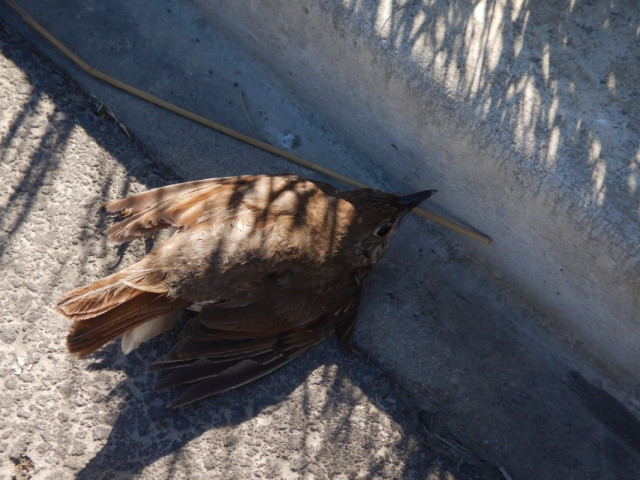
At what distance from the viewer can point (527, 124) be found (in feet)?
11.3

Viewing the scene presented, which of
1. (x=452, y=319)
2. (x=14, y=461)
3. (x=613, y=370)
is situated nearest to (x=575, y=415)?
(x=613, y=370)

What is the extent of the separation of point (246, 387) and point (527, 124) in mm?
1950

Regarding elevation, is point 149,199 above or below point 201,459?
above

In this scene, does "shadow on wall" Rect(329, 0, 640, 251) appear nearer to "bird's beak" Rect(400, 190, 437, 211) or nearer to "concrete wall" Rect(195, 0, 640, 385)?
"concrete wall" Rect(195, 0, 640, 385)

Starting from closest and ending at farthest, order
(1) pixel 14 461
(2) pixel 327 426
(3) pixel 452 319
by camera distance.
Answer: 1. (1) pixel 14 461
2. (2) pixel 327 426
3. (3) pixel 452 319

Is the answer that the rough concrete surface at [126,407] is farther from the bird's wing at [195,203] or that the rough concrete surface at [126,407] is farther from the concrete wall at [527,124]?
the concrete wall at [527,124]

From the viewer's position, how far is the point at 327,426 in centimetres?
364

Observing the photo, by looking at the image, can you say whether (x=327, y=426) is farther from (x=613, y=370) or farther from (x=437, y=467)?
(x=613, y=370)

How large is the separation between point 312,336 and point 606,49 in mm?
2084

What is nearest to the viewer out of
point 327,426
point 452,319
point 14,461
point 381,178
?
point 14,461

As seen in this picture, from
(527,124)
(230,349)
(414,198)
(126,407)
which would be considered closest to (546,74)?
(527,124)

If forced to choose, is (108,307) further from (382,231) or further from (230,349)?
(382,231)

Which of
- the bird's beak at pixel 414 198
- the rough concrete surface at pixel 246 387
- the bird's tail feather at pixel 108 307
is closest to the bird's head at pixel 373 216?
the bird's beak at pixel 414 198

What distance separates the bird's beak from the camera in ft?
12.7
